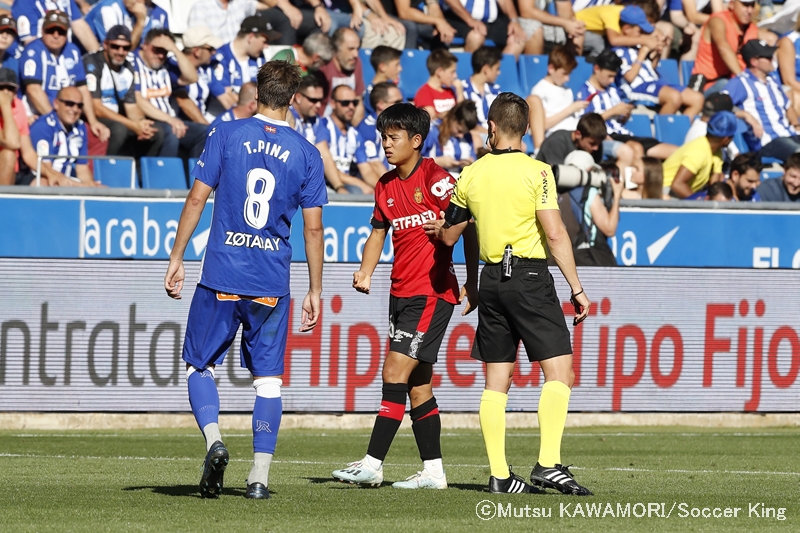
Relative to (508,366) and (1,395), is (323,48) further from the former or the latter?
→ (508,366)

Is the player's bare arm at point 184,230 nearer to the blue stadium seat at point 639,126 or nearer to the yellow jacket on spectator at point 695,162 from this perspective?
the yellow jacket on spectator at point 695,162

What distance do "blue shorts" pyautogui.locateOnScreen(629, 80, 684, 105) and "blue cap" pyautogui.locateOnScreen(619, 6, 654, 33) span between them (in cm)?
81

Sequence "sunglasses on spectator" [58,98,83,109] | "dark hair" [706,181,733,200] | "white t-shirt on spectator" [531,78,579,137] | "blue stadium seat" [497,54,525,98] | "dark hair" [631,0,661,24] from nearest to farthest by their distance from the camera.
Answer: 1. "sunglasses on spectator" [58,98,83,109]
2. "dark hair" [706,181,733,200]
3. "white t-shirt on spectator" [531,78,579,137]
4. "blue stadium seat" [497,54,525,98]
5. "dark hair" [631,0,661,24]

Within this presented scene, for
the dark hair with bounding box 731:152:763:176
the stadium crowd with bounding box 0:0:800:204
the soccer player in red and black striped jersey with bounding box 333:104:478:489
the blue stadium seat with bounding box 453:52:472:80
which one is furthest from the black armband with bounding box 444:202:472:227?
the blue stadium seat with bounding box 453:52:472:80

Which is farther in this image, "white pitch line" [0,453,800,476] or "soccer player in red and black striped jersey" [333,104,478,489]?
"white pitch line" [0,453,800,476]

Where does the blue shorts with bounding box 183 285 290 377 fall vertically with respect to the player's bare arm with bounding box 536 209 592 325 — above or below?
below

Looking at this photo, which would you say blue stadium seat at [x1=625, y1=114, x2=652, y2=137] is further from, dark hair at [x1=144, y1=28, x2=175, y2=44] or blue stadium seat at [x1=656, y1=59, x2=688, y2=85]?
dark hair at [x1=144, y1=28, x2=175, y2=44]

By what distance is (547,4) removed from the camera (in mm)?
19703

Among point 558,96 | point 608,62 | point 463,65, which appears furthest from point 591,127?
point 463,65

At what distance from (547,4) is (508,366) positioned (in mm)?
13212

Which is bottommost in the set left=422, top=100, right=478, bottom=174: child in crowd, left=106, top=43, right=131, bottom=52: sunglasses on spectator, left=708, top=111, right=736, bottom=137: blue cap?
left=422, top=100, right=478, bottom=174: child in crowd

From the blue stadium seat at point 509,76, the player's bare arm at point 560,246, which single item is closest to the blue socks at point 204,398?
the player's bare arm at point 560,246

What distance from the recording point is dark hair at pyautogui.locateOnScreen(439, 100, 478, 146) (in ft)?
50.1

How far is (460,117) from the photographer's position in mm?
15227
